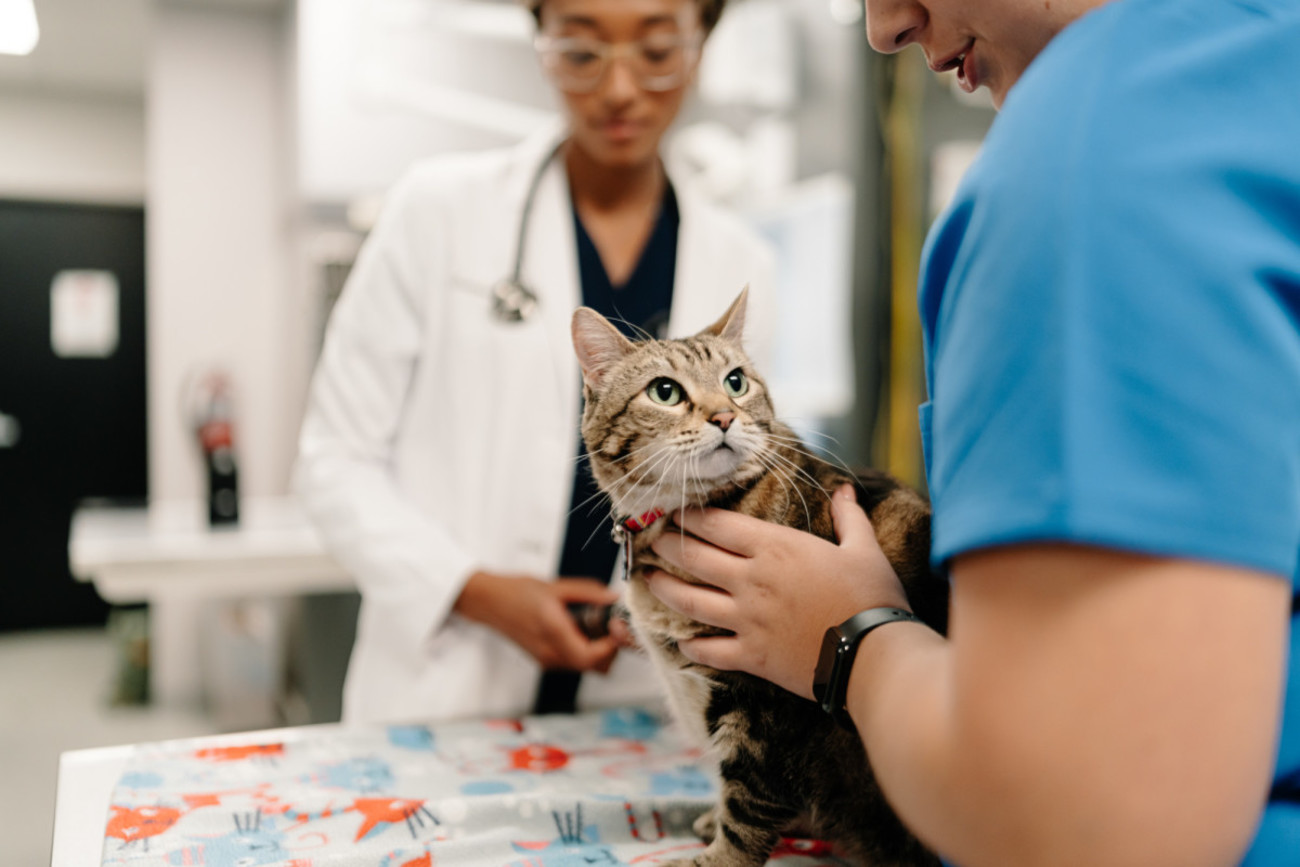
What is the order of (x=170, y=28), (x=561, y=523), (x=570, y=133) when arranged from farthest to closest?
(x=170, y=28), (x=570, y=133), (x=561, y=523)

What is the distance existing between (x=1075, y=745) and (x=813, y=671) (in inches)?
8.9

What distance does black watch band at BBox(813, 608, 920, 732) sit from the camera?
51 centimetres

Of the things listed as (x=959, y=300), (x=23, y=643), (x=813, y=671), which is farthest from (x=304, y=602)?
(x=959, y=300)

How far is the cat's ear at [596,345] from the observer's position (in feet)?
2.82

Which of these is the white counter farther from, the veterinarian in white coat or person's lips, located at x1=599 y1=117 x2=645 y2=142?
person's lips, located at x1=599 y1=117 x2=645 y2=142

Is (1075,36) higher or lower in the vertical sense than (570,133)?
lower

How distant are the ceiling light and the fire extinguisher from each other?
1.61 metres

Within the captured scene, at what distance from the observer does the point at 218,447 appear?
3008 millimetres

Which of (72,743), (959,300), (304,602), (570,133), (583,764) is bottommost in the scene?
(72,743)

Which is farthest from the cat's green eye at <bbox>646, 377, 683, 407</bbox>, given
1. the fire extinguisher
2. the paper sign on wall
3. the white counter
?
the paper sign on wall

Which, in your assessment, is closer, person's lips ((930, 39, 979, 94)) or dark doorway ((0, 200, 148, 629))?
person's lips ((930, 39, 979, 94))

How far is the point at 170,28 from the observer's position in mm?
3596

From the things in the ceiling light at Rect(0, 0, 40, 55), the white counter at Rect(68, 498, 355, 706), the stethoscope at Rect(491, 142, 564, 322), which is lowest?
the white counter at Rect(68, 498, 355, 706)

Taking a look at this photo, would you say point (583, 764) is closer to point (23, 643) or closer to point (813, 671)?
point (813, 671)
